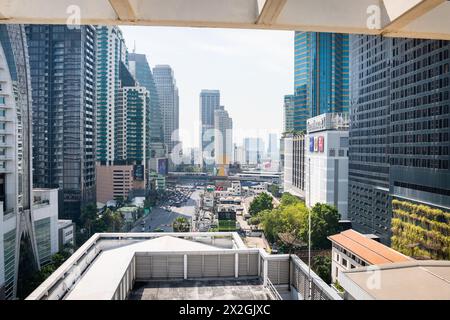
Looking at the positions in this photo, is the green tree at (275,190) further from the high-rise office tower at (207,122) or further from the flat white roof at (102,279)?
the flat white roof at (102,279)

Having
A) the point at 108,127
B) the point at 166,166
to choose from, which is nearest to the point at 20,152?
the point at 108,127

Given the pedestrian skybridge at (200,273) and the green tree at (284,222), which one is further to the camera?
the green tree at (284,222)

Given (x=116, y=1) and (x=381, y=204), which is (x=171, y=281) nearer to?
(x=116, y=1)

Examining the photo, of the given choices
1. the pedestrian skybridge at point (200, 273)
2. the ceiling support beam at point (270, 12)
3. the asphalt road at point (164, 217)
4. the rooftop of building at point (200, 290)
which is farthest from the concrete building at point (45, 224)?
the ceiling support beam at point (270, 12)

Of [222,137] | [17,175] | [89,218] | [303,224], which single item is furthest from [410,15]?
[222,137]

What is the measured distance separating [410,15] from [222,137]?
32.3 metres

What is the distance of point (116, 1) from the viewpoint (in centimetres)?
121

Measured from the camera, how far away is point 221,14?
4.44ft

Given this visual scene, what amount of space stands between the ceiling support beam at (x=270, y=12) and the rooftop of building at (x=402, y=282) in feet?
4.94

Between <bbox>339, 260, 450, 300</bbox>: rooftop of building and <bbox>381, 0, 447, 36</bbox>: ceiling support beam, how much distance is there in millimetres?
1329

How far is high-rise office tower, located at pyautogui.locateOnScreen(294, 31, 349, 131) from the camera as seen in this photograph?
32.4m

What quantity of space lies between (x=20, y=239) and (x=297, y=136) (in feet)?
72.3

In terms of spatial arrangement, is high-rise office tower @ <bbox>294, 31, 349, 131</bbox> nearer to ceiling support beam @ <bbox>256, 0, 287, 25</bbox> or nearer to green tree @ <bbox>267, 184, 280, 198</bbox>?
green tree @ <bbox>267, 184, 280, 198</bbox>

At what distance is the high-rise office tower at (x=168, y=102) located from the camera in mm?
41156
